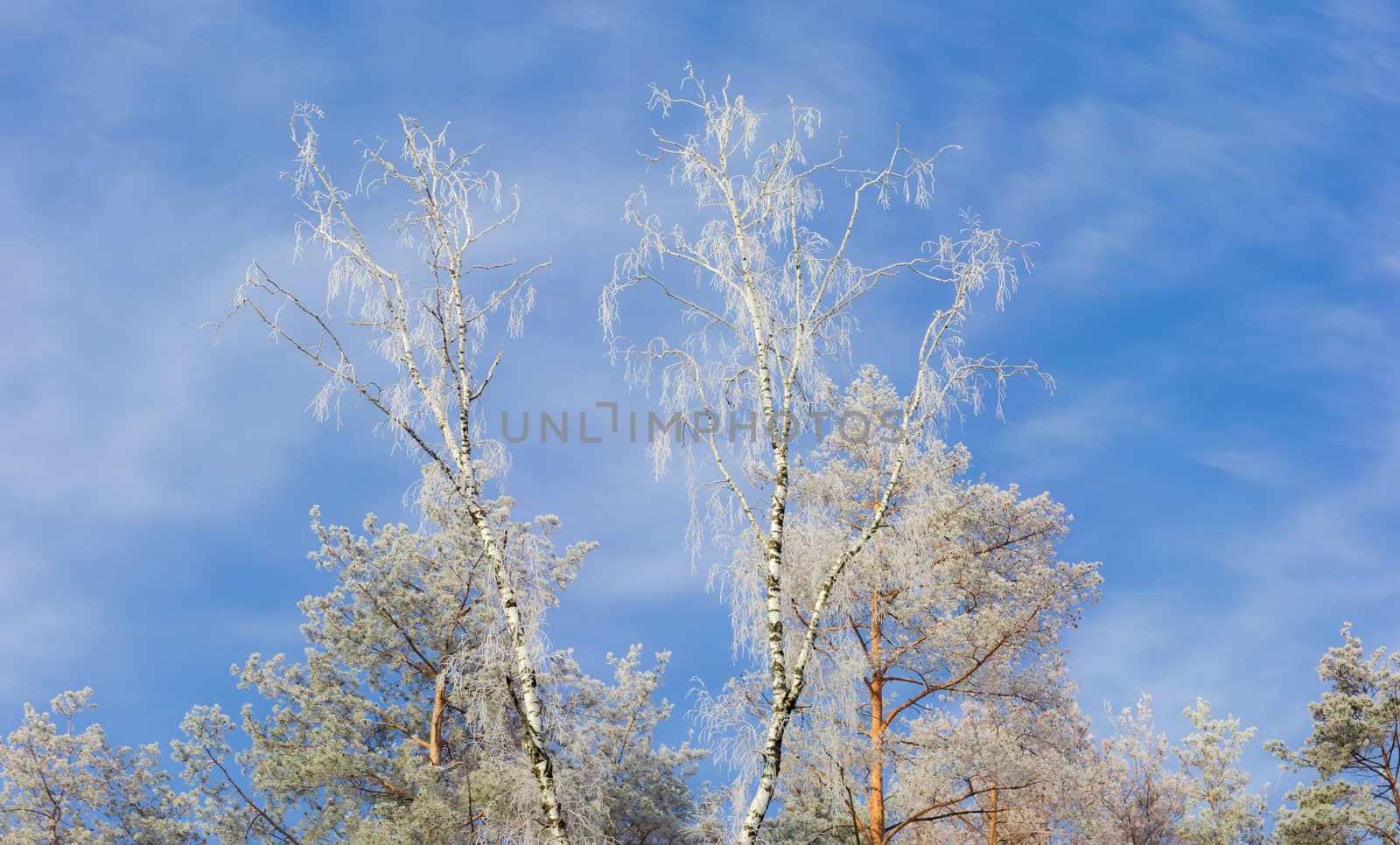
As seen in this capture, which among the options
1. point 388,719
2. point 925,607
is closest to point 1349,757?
point 925,607

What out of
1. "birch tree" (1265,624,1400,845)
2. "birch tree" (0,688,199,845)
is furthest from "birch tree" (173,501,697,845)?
"birch tree" (1265,624,1400,845)

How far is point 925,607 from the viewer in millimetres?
13648

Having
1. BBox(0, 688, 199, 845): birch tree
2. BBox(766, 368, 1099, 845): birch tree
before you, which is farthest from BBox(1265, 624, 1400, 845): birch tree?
BBox(0, 688, 199, 845): birch tree

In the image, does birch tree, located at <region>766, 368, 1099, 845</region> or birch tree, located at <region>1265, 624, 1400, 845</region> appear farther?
birch tree, located at <region>1265, 624, 1400, 845</region>

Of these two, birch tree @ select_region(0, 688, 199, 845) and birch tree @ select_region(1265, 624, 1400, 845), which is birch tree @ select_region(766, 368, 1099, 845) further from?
birch tree @ select_region(0, 688, 199, 845)

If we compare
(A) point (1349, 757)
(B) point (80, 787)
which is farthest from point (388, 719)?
(A) point (1349, 757)

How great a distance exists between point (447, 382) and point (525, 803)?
3.77 metres

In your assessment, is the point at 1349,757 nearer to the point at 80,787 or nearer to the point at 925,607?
the point at 925,607

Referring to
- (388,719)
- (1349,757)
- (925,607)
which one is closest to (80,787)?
(388,719)

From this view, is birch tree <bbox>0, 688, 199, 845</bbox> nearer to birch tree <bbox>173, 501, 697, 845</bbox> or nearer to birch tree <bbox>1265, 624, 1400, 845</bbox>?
birch tree <bbox>173, 501, 697, 845</bbox>

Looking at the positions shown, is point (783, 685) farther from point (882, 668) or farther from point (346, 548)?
point (346, 548)

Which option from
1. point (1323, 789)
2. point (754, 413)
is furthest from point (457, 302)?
point (1323, 789)

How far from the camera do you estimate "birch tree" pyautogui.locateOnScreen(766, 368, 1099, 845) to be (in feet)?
32.3

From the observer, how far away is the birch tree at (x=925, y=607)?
387 inches
